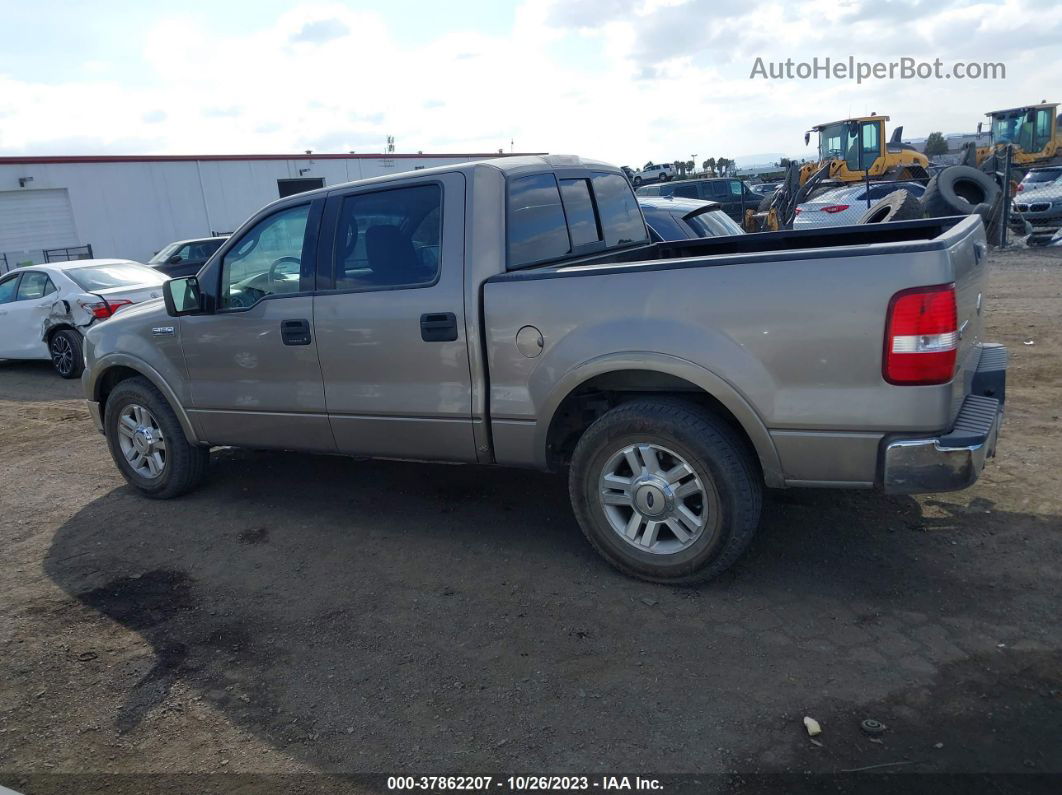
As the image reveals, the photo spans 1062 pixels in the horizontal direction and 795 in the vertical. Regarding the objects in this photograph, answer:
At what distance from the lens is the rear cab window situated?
14.7ft

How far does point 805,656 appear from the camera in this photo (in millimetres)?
3428

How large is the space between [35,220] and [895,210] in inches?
1194

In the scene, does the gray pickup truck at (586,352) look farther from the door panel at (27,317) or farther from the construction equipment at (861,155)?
the construction equipment at (861,155)

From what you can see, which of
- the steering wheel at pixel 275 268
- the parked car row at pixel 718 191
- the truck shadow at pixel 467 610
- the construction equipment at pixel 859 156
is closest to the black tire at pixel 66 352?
the truck shadow at pixel 467 610

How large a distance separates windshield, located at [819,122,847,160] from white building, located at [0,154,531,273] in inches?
437

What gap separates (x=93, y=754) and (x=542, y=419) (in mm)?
2345

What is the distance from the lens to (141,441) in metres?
5.82

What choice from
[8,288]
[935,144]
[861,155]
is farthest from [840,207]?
[935,144]

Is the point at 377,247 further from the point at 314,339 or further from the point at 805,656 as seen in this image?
the point at 805,656

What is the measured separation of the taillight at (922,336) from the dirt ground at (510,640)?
110cm

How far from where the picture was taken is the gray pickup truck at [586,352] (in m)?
3.42

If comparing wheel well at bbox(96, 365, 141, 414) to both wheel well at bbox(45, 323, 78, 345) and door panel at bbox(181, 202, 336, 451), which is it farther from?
wheel well at bbox(45, 323, 78, 345)

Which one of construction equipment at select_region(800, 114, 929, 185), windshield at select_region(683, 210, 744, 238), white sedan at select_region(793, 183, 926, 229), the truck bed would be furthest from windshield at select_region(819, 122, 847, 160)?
the truck bed

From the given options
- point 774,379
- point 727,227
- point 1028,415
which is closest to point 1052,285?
point 727,227
